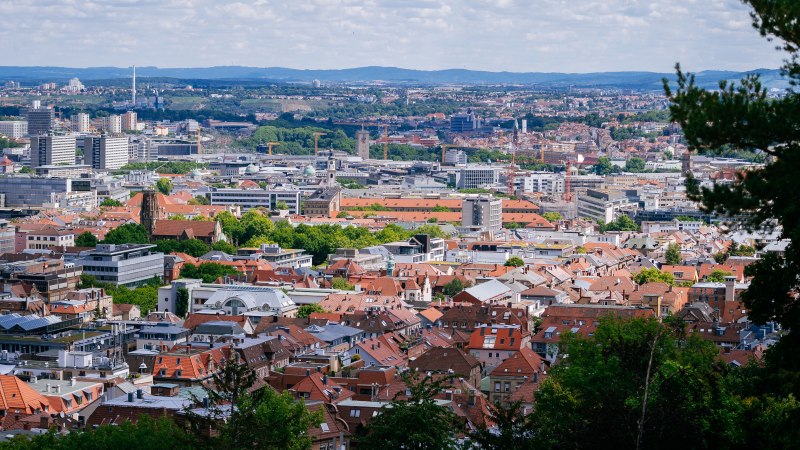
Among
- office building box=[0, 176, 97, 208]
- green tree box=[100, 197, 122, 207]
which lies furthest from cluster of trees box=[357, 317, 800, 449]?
office building box=[0, 176, 97, 208]

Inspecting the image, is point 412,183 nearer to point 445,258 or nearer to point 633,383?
point 445,258

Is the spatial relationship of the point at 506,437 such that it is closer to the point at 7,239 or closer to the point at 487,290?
the point at 487,290

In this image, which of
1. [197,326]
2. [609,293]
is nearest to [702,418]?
[197,326]

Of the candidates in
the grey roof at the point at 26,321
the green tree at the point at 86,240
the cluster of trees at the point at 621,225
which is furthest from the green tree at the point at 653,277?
the cluster of trees at the point at 621,225

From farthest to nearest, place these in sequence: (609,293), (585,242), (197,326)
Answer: (585,242)
(609,293)
(197,326)

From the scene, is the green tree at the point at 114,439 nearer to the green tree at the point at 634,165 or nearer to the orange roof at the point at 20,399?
the orange roof at the point at 20,399

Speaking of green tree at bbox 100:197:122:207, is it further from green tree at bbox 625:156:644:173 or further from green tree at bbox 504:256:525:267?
green tree at bbox 625:156:644:173
